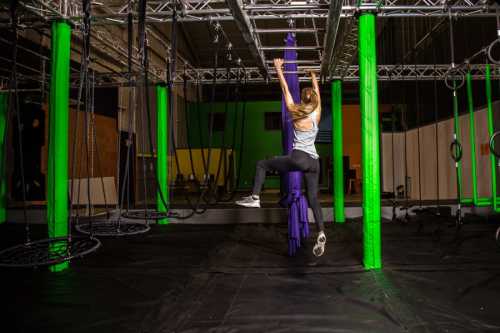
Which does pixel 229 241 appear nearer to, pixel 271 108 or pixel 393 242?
pixel 393 242

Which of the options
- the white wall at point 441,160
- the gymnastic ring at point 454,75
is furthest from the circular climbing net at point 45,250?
the white wall at point 441,160

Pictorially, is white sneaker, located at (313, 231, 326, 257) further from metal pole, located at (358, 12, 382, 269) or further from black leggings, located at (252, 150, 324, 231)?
black leggings, located at (252, 150, 324, 231)

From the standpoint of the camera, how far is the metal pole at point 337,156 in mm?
6004

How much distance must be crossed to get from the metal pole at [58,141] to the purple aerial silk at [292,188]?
2171 millimetres

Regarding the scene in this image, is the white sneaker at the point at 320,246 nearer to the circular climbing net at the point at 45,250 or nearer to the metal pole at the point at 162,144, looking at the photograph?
the circular climbing net at the point at 45,250

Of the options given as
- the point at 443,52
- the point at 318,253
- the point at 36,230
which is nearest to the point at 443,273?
the point at 318,253

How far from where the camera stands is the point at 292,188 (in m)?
3.90

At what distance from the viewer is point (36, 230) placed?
18.9 feet

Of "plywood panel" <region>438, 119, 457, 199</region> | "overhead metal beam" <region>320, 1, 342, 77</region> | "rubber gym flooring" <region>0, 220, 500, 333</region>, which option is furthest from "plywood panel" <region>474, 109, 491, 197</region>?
"overhead metal beam" <region>320, 1, 342, 77</region>

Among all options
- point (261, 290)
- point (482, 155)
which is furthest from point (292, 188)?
point (482, 155)

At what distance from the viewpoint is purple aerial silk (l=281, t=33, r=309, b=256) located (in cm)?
386

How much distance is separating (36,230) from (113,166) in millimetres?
2789

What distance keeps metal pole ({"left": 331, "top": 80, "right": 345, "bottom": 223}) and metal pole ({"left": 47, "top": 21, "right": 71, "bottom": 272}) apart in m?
4.04

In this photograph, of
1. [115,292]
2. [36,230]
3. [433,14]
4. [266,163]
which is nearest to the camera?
[115,292]
